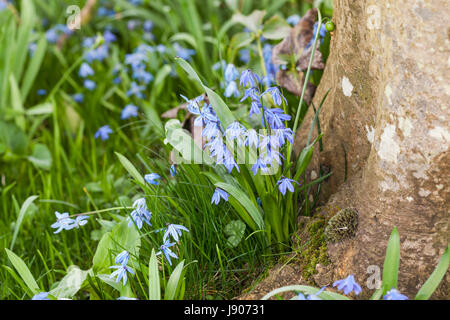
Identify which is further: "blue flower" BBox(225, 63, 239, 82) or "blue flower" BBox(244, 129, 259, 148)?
"blue flower" BBox(225, 63, 239, 82)

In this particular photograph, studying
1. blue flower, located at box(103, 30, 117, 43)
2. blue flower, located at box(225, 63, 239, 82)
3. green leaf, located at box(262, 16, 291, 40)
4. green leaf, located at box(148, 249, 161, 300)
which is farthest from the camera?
blue flower, located at box(103, 30, 117, 43)

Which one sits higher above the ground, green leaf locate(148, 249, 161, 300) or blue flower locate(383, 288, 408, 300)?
blue flower locate(383, 288, 408, 300)

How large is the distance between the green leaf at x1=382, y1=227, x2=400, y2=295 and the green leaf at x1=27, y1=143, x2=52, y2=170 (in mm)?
2107

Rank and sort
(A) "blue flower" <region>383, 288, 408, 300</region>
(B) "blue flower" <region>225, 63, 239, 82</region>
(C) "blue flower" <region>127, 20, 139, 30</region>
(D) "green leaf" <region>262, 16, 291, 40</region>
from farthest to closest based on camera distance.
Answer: (C) "blue flower" <region>127, 20, 139, 30</region>
(D) "green leaf" <region>262, 16, 291, 40</region>
(B) "blue flower" <region>225, 63, 239, 82</region>
(A) "blue flower" <region>383, 288, 408, 300</region>

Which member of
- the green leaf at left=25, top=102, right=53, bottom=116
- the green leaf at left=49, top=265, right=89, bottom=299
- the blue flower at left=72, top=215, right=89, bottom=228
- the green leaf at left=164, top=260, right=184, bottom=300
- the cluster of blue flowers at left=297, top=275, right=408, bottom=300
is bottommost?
the green leaf at left=49, top=265, right=89, bottom=299

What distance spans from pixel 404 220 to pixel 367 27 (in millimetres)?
676

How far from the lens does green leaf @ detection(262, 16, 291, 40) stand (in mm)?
2885

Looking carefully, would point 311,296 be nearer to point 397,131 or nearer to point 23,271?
point 397,131

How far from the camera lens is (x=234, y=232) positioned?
211 cm

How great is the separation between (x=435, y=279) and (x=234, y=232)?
0.76m

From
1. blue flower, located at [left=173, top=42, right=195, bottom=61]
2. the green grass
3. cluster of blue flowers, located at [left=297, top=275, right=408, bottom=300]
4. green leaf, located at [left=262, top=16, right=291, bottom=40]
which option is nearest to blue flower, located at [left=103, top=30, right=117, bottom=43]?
the green grass

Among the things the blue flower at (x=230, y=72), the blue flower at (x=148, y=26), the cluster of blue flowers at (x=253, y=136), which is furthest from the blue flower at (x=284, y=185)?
the blue flower at (x=148, y=26)

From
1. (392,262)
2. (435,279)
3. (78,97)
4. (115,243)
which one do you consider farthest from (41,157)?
(435,279)

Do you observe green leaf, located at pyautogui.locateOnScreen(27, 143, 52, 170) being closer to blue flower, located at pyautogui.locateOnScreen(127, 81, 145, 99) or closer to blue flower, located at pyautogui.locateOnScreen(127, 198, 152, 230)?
blue flower, located at pyautogui.locateOnScreen(127, 81, 145, 99)
